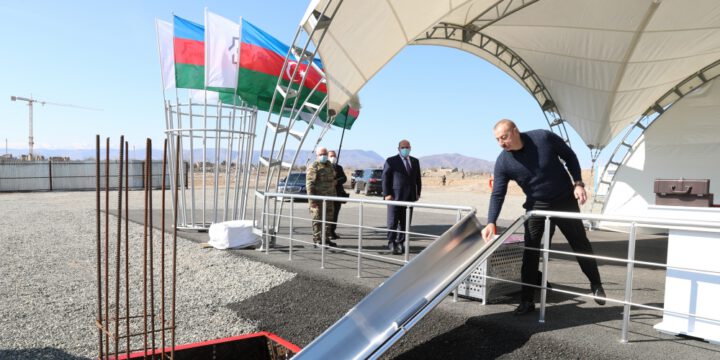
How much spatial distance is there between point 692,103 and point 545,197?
9612mm

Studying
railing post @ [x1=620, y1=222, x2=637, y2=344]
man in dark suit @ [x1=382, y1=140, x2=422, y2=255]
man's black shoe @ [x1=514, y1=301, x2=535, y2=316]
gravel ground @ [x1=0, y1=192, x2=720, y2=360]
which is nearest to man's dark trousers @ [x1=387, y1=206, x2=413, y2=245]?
man in dark suit @ [x1=382, y1=140, x2=422, y2=255]

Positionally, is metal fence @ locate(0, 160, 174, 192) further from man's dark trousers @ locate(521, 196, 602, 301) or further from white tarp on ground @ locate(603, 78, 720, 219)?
man's dark trousers @ locate(521, 196, 602, 301)

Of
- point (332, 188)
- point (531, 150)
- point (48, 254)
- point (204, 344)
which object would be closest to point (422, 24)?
point (332, 188)

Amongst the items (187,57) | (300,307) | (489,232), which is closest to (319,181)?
(300,307)

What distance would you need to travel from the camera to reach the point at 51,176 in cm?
2911

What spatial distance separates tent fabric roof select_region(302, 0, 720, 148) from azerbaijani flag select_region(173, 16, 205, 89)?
3.08m

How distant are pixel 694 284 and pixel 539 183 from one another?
1.28 metres

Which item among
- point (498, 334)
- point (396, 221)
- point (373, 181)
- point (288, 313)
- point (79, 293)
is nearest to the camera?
point (498, 334)

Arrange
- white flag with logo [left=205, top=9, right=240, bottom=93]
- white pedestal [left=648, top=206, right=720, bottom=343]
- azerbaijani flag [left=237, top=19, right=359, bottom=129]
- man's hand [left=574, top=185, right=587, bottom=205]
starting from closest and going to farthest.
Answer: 1. white pedestal [left=648, top=206, right=720, bottom=343]
2. man's hand [left=574, top=185, right=587, bottom=205]
3. white flag with logo [left=205, top=9, right=240, bottom=93]
4. azerbaijani flag [left=237, top=19, right=359, bottom=129]

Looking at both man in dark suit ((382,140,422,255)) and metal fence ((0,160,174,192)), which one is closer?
man in dark suit ((382,140,422,255))

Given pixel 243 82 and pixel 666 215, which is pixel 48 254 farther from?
pixel 666 215

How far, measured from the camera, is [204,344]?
4.03 metres

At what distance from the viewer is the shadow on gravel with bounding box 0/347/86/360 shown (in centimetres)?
399

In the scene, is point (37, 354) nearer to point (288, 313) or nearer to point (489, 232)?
point (288, 313)
